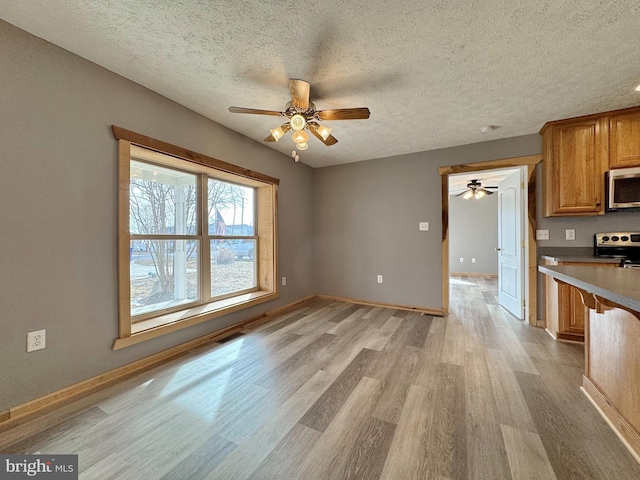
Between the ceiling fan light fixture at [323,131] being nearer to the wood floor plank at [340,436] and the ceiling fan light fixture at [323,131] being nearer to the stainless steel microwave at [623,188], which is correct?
the wood floor plank at [340,436]

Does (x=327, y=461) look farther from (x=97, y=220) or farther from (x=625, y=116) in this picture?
(x=625, y=116)

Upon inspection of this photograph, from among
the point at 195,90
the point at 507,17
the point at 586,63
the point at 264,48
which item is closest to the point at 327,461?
the point at 264,48

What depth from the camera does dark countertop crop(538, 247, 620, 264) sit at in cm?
248

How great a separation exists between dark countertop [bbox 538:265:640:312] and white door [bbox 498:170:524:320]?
2.05 meters

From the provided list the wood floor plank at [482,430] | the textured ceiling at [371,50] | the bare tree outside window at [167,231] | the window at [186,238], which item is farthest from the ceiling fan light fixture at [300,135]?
the wood floor plank at [482,430]

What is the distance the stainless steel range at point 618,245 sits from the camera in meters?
2.54

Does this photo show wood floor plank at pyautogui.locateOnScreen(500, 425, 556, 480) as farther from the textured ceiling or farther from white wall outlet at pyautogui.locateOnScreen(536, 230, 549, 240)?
white wall outlet at pyautogui.locateOnScreen(536, 230, 549, 240)

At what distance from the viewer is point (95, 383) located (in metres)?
1.81

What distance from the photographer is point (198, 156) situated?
8.25ft

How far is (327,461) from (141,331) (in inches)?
72.1

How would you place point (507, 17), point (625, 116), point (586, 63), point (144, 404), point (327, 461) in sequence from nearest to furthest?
point (327, 461), point (507, 17), point (144, 404), point (586, 63), point (625, 116)

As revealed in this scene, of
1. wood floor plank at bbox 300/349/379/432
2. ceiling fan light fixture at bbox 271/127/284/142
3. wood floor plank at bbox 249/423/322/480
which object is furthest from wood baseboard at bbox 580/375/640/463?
ceiling fan light fixture at bbox 271/127/284/142
